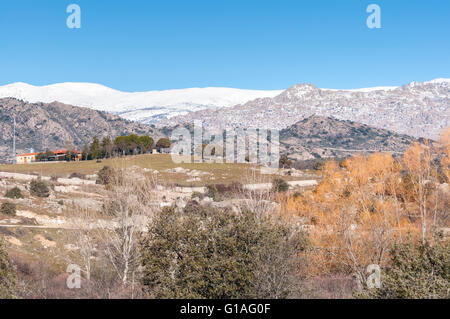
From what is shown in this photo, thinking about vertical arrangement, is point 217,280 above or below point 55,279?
above

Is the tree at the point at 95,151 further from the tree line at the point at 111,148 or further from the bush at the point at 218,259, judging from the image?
the bush at the point at 218,259

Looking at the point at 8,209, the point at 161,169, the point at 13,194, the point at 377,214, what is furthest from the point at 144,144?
the point at 377,214

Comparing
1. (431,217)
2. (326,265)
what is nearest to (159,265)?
(326,265)

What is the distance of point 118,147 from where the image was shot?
359ft

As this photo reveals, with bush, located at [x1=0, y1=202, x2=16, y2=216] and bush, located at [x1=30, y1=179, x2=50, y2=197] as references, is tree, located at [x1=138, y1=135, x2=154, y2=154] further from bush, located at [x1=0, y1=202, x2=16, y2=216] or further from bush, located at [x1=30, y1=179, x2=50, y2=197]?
bush, located at [x1=0, y1=202, x2=16, y2=216]

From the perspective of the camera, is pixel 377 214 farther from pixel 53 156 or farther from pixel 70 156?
pixel 53 156

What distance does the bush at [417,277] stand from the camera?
11039 millimetres

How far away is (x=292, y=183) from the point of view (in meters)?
71.4

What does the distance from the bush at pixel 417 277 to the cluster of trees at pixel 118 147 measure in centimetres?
9369

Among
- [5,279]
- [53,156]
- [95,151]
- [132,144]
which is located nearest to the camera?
[5,279]

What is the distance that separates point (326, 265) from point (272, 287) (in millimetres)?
13781

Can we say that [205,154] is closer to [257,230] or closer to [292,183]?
[292,183]

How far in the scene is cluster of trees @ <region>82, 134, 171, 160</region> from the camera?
10712 centimetres

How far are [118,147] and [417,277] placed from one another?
10304 cm
